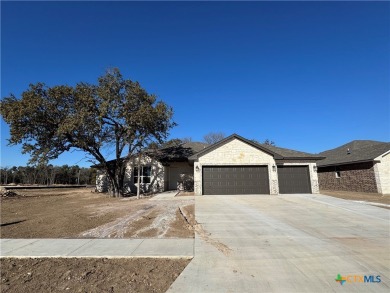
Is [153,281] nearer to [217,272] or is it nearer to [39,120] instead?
[217,272]

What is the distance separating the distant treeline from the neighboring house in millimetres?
50642

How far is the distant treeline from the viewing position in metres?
61.9

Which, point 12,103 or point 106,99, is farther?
point 106,99

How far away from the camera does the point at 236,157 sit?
1950cm

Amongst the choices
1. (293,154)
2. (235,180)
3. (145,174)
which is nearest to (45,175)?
(145,174)

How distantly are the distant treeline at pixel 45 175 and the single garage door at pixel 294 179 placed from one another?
50.4 m

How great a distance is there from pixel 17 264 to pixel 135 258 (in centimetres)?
254

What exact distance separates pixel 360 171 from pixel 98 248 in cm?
2456

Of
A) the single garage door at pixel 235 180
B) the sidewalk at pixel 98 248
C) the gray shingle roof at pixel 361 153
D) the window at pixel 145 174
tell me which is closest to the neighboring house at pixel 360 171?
the gray shingle roof at pixel 361 153

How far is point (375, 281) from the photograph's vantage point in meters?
4.49

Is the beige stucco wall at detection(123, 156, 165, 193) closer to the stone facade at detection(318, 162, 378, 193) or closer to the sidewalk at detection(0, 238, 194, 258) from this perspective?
the sidewalk at detection(0, 238, 194, 258)

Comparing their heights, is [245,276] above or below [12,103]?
below

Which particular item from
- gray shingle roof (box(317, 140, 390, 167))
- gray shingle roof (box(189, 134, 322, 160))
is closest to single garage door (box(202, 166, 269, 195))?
gray shingle roof (box(189, 134, 322, 160))

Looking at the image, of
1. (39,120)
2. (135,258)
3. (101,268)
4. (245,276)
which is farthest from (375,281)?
(39,120)
